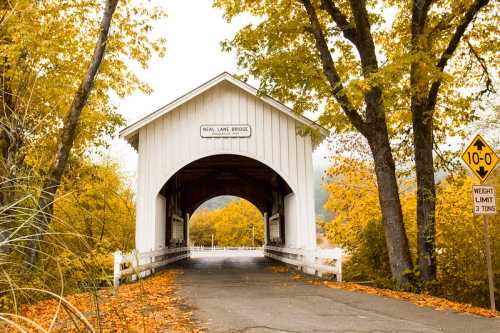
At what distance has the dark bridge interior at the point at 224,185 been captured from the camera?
716 inches

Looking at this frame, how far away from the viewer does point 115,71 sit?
1424 centimetres

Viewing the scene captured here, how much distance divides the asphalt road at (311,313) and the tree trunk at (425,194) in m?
2.07

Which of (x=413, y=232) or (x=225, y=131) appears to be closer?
(x=225, y=131)

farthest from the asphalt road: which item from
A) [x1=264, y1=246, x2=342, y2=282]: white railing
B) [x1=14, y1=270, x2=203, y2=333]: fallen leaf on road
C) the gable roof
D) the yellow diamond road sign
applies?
the gable roof

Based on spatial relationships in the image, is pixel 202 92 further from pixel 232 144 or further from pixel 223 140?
pixel 232 144

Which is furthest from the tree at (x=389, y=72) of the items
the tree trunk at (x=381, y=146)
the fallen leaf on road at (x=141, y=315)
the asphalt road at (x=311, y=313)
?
the fallen leaf on road at (x=141, y=315)

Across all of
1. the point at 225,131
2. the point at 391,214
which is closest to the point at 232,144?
the point at 225,131

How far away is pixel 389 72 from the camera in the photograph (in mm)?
8656

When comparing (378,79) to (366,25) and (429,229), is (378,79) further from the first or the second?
(429,229)

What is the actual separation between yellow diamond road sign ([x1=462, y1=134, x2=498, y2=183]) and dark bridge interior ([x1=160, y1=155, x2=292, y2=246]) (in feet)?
27.2

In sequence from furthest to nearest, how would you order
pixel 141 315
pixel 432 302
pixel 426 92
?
pixel 426 92 < pixel 432 302 < pixel 141 315

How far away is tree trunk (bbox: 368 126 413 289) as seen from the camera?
985 cm

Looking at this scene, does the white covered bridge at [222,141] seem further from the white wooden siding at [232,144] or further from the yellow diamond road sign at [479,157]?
the yellow diamond road sign at [479,157]

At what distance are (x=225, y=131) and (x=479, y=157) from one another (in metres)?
7.56
